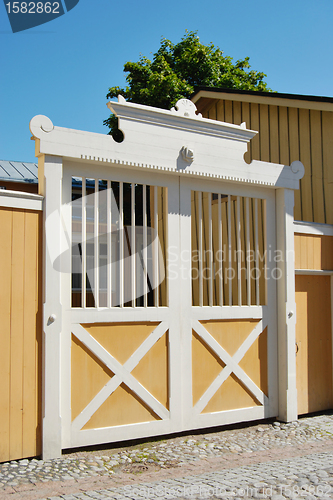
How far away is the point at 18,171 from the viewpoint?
16.1 m

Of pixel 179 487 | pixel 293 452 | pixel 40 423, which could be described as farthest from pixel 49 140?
pixel 293 452

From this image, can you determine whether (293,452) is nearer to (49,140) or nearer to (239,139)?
(239,139)

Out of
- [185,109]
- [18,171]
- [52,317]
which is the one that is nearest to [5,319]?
[52,317]

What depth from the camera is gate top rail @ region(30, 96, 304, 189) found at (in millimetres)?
5078

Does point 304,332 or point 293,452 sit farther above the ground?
point 304,332

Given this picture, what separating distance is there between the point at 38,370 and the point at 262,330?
3.10 m

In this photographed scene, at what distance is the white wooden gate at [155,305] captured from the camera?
498 cm

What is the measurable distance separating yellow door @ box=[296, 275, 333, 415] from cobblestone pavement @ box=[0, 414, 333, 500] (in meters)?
1.08

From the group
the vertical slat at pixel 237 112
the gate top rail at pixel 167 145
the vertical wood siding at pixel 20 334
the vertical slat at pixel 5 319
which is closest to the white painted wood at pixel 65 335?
the vertical wood siding at pixel 20 334

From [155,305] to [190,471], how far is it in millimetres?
1853

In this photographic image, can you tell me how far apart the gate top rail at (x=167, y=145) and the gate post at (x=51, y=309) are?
29cm

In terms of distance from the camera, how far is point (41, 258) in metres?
4.89

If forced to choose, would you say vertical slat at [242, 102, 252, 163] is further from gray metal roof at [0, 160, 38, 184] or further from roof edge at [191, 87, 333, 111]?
gray metal roof at [0, 160, 38, 184]

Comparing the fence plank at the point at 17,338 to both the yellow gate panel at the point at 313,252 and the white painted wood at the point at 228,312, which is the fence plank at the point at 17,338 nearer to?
the white painted wood at the point at 228,312
